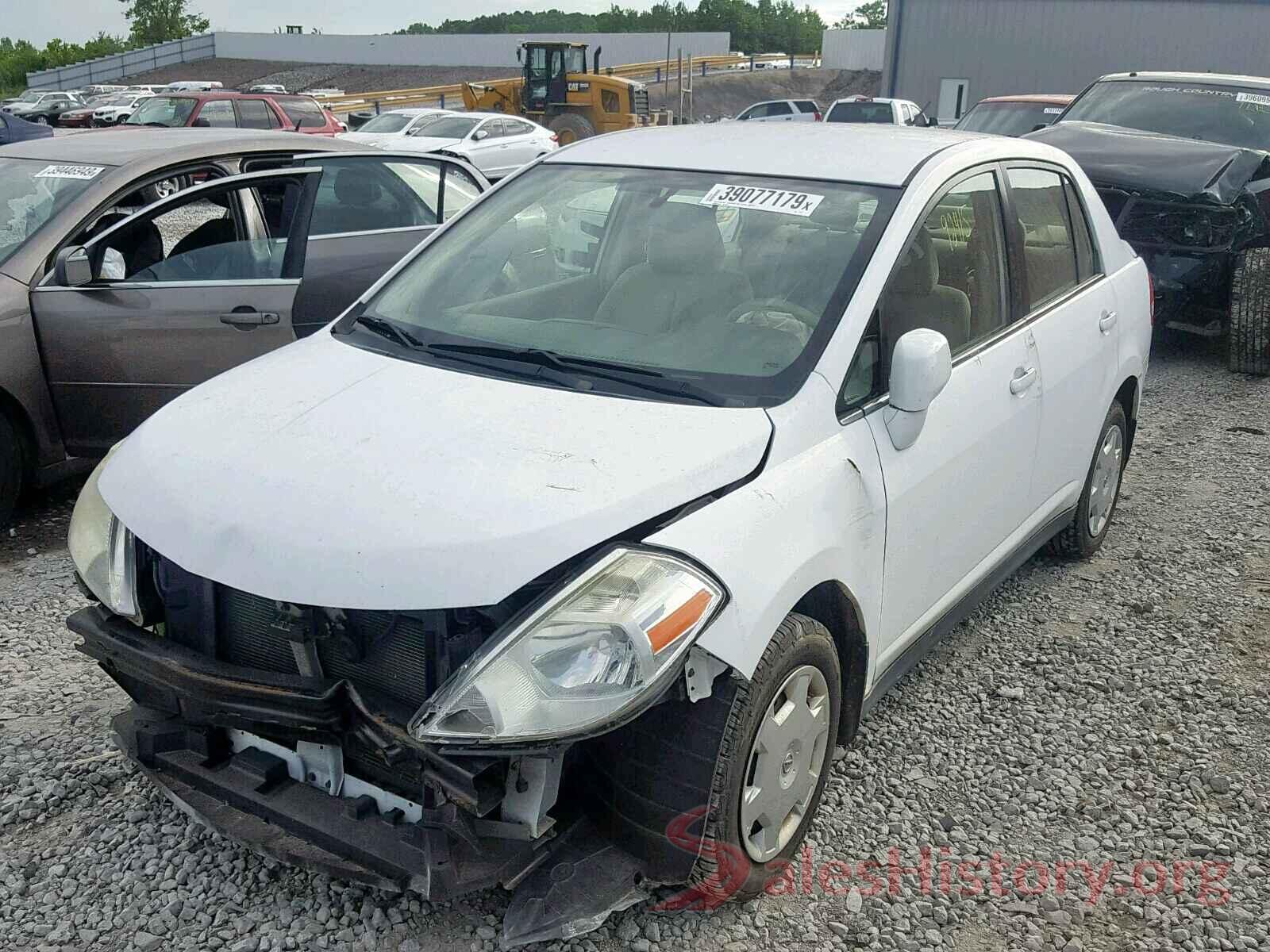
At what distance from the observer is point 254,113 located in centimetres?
1983

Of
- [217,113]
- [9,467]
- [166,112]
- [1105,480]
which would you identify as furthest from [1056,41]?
[9,467]

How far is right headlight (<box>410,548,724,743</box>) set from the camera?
210 centimetres

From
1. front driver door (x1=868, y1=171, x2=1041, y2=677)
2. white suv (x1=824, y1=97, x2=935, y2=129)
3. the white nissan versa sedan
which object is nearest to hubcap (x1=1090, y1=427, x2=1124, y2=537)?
front driver door (x1=868, y1=171, x2=1041, y2=677)

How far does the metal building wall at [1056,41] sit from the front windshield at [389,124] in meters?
16.7

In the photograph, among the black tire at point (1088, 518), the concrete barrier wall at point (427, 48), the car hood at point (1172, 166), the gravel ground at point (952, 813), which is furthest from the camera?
the concrete barrier wall at point (427, 48)

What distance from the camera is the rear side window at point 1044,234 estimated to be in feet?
12.3

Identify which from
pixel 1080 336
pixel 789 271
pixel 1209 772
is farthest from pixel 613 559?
pixel 1080 336

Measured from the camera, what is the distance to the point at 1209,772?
3305 millimetres

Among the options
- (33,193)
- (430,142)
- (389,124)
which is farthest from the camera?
(389,124)

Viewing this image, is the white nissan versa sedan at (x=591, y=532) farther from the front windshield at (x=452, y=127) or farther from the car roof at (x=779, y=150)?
the front windshield at (x=452, y=127)

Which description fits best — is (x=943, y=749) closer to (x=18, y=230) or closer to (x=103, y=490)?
(x=103, y=490)

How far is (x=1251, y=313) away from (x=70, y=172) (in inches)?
293

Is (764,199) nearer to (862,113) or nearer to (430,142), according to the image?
(430,142)

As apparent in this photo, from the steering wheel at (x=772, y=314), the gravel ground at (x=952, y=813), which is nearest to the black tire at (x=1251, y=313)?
the gravel ground at (x=952, y=813)
